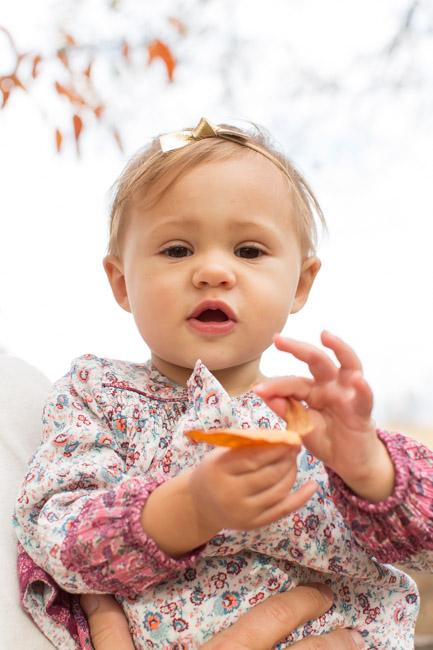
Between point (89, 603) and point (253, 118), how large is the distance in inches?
126

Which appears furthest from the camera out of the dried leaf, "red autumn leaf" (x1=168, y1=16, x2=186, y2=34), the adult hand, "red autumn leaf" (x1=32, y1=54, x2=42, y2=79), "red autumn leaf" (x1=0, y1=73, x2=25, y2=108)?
"red autumn leaf" (x1=168, y1=16, x2=186, y2=34)

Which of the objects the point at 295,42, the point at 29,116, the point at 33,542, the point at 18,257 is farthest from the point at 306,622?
the point at 295,42

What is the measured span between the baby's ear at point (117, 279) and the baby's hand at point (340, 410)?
0.56 m

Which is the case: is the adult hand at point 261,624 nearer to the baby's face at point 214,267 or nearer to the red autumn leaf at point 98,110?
the baby's face at point 214,267

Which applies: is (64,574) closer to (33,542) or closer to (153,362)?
(33,542)

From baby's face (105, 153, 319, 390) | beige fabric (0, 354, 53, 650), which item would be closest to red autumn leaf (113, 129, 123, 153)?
beige fabric (0, 354, 53, 650)

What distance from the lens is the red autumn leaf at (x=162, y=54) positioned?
4.07m

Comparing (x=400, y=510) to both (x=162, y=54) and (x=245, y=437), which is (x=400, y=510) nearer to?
(x=245, y=437)

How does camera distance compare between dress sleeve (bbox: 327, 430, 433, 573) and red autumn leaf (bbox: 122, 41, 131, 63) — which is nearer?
dress sleeve (bbox: 327, 430, 433, 573)

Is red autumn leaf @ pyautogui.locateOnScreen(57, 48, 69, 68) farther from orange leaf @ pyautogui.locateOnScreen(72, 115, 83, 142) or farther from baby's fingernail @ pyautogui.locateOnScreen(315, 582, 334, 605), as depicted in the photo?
baby's fingernail @ pyautogui.locateOnScreen(315, 582, 334, 605)

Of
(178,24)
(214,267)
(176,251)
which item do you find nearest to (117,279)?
(176,251)

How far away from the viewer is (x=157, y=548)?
2.73 ft

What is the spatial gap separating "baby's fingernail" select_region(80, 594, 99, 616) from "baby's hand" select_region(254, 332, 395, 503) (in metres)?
0.45

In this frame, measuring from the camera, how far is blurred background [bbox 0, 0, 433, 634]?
3.93 meters
